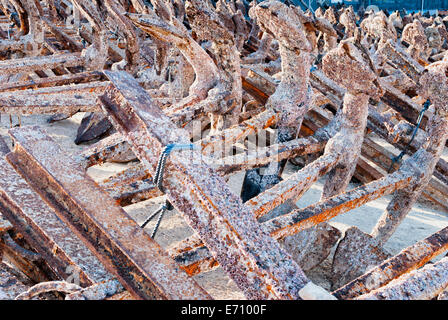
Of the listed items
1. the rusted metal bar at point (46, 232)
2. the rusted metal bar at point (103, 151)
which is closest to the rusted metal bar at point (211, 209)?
the rusted metal bar at point (46, 232)

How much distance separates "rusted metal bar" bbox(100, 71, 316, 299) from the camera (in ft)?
4.17

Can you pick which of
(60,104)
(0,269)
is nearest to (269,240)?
(0,269)

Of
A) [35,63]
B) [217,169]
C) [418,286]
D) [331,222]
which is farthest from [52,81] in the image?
[418,286]

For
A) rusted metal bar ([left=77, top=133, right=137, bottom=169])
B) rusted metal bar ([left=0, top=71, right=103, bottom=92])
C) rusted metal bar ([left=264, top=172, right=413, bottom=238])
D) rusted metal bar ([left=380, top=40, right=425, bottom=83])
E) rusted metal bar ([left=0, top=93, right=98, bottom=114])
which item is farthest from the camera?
rusted metal bar ([left=0, top=71, right=103, bottom=92])

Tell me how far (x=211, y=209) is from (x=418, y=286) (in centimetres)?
69

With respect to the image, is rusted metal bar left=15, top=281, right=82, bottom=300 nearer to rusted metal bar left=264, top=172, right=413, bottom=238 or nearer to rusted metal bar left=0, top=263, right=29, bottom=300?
rusted metal bar left=0, top=263, right=29, bottom=300

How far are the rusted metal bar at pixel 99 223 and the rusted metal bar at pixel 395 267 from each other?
604mm

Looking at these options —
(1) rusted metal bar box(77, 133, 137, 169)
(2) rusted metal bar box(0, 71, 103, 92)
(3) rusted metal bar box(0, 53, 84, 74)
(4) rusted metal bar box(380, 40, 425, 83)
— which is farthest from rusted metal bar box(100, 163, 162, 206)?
(3) rusted metal bar box(0, 53, 84, 74)

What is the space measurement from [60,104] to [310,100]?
1.79 metres

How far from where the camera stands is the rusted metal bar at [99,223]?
1.33 m

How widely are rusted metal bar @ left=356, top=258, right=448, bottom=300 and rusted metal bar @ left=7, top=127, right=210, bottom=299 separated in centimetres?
53

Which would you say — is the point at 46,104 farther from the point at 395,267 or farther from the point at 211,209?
the point at 395,267

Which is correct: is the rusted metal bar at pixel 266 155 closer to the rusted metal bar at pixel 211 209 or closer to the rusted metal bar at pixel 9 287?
the rusted metal bar at pixel 211 209

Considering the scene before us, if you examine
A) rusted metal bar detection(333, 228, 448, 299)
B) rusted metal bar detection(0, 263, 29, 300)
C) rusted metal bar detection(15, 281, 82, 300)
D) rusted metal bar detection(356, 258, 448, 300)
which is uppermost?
rusted metal bar detection(356, 258, 448, 300)
